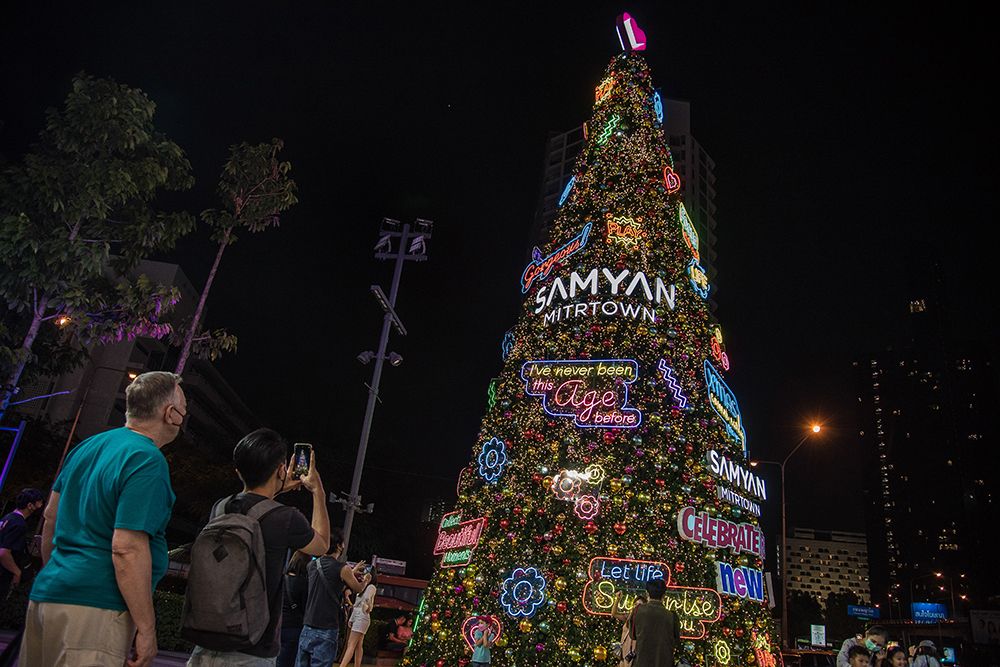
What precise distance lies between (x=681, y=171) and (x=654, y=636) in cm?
4670

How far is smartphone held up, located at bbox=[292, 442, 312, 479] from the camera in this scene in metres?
3.52

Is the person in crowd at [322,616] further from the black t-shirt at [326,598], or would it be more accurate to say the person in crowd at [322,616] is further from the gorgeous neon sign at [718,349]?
the gorgeous neon sign at [718,349]

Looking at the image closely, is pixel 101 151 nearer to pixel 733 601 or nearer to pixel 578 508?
pixel 578 508

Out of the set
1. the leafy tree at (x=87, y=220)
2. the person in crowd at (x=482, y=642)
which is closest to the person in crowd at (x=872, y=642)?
the person in crowd at (x=482, y=642)

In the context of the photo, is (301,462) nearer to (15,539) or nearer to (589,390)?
(15,539)

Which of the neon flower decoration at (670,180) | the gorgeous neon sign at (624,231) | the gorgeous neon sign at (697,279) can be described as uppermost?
the neon flower decoration at (670,180)

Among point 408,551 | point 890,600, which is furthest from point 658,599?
point 890,600

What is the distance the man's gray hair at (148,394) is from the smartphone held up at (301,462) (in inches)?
29.5

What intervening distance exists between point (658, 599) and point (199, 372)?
2068 inches

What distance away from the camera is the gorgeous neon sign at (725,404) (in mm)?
15898

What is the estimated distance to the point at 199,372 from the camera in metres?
52.7

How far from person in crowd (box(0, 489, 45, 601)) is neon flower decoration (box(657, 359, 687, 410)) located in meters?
12.5

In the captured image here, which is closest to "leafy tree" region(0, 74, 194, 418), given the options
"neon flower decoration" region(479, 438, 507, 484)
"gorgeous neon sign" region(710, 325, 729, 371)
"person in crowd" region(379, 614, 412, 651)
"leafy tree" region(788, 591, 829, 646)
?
"neon flower decoration" region(479, 438, 507, 484)

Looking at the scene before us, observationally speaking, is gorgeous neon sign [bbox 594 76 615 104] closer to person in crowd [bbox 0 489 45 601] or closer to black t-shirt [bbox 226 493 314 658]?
person in crowd [bbox 0 489 45 601]
